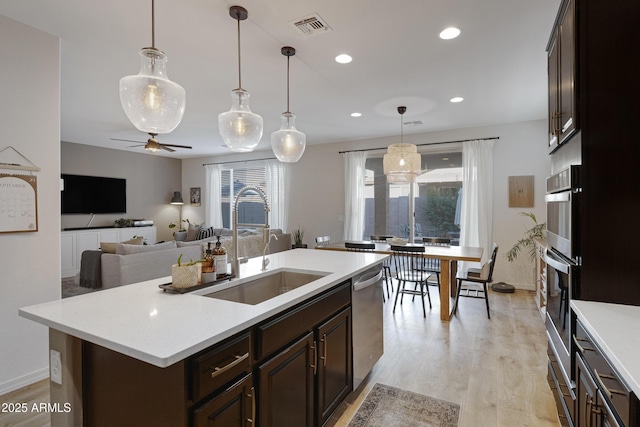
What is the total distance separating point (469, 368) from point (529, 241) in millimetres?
3184

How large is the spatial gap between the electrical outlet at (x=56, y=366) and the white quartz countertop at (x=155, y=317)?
6.2 inches

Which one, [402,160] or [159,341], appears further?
[402,160]

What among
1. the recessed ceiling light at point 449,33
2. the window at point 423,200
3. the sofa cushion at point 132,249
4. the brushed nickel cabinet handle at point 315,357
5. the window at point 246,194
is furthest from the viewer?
the window at point 246,194

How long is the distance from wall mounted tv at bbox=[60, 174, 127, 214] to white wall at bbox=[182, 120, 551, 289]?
2.94 metres

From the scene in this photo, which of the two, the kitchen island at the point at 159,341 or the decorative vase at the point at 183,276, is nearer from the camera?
the kitchen island at the point at 159,341

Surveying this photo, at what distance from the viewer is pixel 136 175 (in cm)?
763

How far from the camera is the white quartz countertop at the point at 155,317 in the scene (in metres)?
1.04

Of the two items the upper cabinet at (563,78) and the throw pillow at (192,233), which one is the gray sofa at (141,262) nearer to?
the throw pillow at (192,233)

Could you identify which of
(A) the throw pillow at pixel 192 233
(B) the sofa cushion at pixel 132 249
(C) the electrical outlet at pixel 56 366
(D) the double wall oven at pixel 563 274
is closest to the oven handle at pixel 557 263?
(D) the double wall oven at pixel 563 274

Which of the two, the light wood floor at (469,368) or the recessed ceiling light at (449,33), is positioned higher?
the recessed ceiling light at (449,33)

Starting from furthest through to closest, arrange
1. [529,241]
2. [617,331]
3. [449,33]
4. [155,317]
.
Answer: [529,241] < [449,33] < [155,317] < [617,331]

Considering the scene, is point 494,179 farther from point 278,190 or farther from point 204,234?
point 204,234

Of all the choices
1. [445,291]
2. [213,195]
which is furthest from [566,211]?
[213,195]

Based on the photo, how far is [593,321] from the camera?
1.22m
